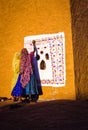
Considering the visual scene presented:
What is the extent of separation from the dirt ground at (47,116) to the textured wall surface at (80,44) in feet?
2.00

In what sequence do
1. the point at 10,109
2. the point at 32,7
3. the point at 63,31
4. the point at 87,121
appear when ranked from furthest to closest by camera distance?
1. the point at 32,7
2. the point at 63,31
3. the point at 10,109
4. the point at 87,121

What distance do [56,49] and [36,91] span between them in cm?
143

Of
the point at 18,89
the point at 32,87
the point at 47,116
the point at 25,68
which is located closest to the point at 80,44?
the point at 25,68

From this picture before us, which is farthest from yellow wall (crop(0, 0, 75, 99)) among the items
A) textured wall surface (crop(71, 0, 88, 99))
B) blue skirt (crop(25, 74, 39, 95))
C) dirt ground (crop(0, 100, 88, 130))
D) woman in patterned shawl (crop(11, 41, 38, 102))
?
dirt ground (crop(0, 100, 88, 130))

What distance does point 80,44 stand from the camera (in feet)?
29.3

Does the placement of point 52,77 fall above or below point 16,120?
above

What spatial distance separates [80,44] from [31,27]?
1.84 m

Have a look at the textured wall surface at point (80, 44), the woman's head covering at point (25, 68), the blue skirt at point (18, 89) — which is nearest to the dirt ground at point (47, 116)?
the textured wall surface at point (80, 44)

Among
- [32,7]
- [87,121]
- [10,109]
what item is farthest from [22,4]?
[87,121]

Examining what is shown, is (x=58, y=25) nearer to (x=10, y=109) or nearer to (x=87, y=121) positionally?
(x=10, y=109)

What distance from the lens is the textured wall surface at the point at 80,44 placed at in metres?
8.84

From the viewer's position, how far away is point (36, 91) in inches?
362

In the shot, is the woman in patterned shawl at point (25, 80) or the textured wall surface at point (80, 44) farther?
the woman in patterned shawl at point (25, 80)

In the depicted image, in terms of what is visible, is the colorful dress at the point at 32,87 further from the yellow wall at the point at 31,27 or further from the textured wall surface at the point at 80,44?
the textured wall surface at the point at 80,44
